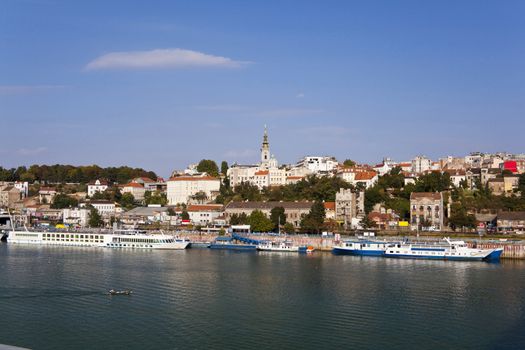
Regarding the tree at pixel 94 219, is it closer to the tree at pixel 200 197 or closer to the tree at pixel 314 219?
the tree at pixel 200 197

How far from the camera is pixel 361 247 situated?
116 feet

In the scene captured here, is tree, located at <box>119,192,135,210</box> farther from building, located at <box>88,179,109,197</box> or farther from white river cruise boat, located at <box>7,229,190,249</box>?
white river cruise boat, located at <box>7,229,190,249</box>

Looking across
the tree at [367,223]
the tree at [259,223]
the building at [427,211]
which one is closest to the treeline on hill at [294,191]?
the tree at [367,223]

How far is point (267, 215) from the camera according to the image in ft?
160

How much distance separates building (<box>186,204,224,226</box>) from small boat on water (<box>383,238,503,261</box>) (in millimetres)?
21181

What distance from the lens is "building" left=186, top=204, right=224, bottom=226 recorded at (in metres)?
52.9

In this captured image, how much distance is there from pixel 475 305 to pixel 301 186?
35703 mm

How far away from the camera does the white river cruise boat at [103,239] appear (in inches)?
1521

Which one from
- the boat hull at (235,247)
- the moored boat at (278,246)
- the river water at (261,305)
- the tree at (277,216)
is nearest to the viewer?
the river water at (261,305)

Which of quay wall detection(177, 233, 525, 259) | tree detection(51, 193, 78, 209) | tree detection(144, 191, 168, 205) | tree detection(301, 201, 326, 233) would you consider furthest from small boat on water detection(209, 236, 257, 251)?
tree detection(51, 193, 78, 209)

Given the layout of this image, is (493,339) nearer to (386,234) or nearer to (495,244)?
(495,244)

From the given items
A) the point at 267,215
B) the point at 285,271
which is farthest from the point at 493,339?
the point at 267,215

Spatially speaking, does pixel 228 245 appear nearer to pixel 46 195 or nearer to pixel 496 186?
pixel 496 186

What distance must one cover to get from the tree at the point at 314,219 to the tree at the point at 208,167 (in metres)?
28.1
